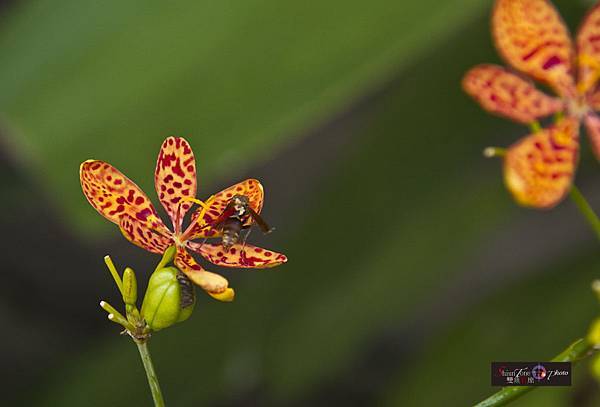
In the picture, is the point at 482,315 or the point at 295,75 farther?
the point at 482,315

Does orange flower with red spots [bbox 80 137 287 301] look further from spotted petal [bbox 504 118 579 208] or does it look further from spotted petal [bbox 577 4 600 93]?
spotted petal [bbox 577 4 600 93]

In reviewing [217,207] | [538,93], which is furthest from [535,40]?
[217,207]

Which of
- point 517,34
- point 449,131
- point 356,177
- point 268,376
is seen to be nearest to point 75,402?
point 268,376

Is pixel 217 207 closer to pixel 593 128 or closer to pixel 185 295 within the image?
pixel 185 295

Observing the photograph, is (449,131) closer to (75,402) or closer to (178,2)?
(178,2)

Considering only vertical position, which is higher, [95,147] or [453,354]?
[95,147]

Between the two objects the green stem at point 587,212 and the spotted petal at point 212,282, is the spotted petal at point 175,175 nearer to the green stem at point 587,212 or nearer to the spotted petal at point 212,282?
the spotted petal at point 212,282

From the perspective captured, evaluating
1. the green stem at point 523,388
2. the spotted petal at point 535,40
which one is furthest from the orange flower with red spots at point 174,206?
the spotted petal at point 535,40
